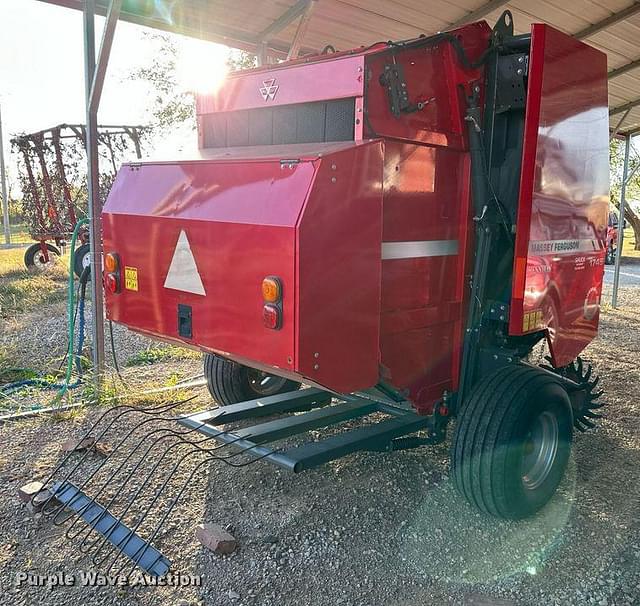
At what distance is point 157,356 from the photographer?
21.8 feet

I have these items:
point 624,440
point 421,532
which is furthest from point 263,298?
point 624,440

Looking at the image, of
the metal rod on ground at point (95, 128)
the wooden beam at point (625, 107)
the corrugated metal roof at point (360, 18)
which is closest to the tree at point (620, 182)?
the wooden beam at point (625, 107)

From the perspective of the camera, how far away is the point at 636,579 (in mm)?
2764

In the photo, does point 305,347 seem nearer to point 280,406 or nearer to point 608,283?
Answer: point 280,406

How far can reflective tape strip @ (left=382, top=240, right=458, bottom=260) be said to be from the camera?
2.95 meters

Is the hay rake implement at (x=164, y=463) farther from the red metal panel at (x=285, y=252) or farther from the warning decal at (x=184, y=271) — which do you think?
the warning decal at (x=184, y=271)

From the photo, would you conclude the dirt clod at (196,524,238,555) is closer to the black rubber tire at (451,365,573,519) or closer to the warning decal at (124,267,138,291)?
the black rubber tire at (451,365,573,519)

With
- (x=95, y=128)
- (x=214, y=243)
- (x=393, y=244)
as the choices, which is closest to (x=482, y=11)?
(x=95, y=128)

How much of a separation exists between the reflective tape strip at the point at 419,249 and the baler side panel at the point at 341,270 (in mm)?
197

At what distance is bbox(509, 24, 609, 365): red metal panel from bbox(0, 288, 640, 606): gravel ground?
98 centimetres

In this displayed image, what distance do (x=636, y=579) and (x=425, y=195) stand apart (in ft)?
6.52

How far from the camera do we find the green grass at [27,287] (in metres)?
9.27

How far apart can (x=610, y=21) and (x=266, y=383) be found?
4536mm

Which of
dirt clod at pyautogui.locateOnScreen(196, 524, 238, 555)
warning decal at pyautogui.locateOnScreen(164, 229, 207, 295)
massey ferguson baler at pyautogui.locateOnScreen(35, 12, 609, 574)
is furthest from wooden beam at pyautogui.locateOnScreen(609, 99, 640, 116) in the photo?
dirt clod at pyautogui.locateOnScreen(196, 524, 238, 555)
